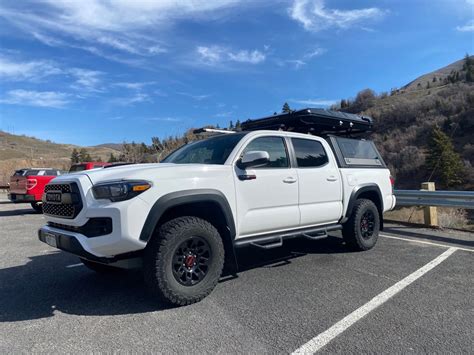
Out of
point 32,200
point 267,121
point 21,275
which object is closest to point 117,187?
point 21,275

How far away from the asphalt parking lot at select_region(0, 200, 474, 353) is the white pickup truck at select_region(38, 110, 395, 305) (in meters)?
0.41

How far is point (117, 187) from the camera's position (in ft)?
11.7

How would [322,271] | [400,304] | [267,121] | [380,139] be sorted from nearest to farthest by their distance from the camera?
[400,304] → [322,271] → [267,121] → [380,139]

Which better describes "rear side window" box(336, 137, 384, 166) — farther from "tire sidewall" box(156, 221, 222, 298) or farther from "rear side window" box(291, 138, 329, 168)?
"tire sidewall" box(156, 221, 222, 298)

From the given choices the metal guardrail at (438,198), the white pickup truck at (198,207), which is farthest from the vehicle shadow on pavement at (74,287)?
the metal guardrail at (438,198)

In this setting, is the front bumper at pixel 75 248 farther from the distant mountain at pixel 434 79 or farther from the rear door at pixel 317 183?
the distant mountain at pixel 434 79

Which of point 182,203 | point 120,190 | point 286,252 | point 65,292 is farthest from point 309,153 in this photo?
point 65,292

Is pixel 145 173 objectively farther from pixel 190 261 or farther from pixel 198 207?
pixel 190 261

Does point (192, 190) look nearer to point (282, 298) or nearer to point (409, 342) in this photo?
point (282, 298)

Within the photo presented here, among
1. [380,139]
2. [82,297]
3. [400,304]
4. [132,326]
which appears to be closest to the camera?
[132,326]

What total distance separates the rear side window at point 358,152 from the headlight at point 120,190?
375 centimetres

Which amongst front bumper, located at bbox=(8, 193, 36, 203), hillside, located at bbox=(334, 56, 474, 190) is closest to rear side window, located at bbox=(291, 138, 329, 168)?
front bumper, located at bbox=(8, 193, 36, 203)

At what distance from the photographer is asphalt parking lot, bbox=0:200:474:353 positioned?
3.05 m

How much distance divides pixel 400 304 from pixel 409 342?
33.2 inches
